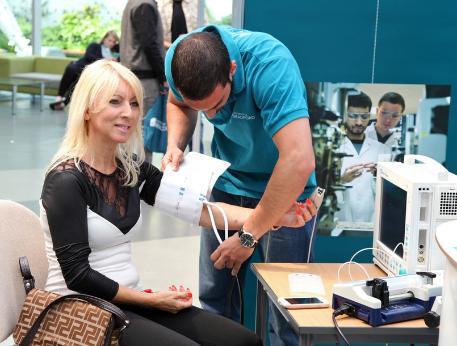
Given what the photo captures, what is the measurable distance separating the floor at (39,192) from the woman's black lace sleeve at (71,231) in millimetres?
2005

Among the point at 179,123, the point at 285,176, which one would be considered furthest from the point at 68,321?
the point at 179,123

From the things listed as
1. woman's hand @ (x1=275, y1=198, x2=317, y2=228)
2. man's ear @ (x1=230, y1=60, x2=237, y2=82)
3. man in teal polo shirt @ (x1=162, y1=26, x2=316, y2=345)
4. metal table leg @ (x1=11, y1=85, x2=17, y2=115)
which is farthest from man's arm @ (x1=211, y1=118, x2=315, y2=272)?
metal table leg @ (x1=11, y1=85, x2=17, y2=115)

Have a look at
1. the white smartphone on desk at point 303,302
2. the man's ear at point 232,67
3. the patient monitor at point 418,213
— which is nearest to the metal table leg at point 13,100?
the man's ear at point 232,67

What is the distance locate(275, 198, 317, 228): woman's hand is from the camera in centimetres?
→ 268

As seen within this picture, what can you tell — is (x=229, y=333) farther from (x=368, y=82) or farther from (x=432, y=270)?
(x=368, y=82)

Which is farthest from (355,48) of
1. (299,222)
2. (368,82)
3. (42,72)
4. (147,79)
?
(42,72)

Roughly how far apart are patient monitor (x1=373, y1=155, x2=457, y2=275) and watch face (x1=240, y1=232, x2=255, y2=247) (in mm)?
435

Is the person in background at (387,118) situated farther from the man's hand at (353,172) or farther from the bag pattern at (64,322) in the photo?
the bag pattern at (64,322)

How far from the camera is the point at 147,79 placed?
244 inches

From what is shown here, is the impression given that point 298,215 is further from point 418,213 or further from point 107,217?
point 107,217

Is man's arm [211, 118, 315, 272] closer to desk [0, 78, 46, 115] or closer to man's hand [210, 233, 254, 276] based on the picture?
man's hand [210, 233, 254, 276]

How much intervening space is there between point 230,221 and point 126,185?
0.41 metres

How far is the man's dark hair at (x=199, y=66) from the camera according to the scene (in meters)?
2.36

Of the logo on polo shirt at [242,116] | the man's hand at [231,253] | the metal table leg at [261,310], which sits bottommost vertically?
the metal table leg at [261,310]
